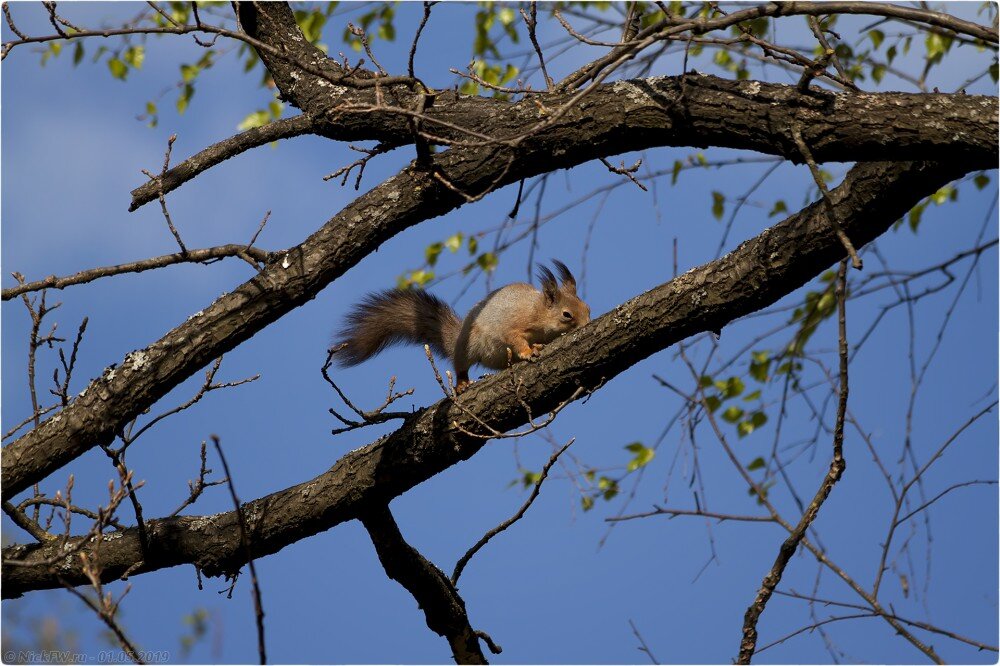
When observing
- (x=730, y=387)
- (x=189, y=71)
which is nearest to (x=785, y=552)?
(x=730, y=387)

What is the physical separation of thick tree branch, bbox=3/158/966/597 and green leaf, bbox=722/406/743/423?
2.31 meters

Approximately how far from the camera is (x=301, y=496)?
11.1 feet

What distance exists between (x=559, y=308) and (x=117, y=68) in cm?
330

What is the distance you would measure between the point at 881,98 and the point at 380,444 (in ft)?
6.43

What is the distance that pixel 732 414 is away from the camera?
536 centimetres

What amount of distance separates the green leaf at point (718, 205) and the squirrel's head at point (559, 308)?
1.34 metres

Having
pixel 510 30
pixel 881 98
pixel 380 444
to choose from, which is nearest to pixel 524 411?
pixel 380 444

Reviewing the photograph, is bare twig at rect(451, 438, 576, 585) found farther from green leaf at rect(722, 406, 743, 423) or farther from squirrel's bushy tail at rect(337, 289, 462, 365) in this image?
green leaf at rect(722, 406, 743, 423)

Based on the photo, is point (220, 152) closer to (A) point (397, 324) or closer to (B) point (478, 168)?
(B) point (478, 168)

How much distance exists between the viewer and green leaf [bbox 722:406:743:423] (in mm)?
5344

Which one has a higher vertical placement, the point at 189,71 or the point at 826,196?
the point at 189,71

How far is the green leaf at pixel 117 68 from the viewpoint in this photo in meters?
5.94

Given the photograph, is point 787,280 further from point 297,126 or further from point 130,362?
point 130,362

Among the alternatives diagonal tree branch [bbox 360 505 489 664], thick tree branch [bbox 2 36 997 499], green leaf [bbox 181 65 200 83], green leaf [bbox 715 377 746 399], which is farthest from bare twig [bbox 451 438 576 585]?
green leaf [bbox 181 65 200 83]
